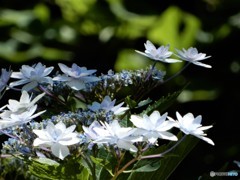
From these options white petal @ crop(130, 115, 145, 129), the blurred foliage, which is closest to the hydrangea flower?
white petal @ crop(130, 115, 145, 129)

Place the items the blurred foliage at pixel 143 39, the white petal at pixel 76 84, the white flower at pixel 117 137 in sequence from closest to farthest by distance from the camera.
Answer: the white flower at pixel 117 137, the white petal at pixel 76 84, the blurred foliage at pixel 143 39

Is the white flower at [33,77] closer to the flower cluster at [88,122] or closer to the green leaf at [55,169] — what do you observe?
the flower cluster at [88,122]

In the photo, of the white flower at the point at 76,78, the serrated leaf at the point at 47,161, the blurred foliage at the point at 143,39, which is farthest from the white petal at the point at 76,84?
the blurred foliage at the point at 143,39

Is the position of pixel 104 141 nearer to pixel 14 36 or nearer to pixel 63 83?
pixel 63 83

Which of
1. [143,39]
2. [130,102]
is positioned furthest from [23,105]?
[143,39]

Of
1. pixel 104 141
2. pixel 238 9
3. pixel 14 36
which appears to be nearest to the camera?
pixel 104 141

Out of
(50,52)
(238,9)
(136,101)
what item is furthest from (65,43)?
(136,101)

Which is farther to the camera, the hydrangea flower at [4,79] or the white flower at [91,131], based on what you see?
the hydrangea flower at [4,79]
